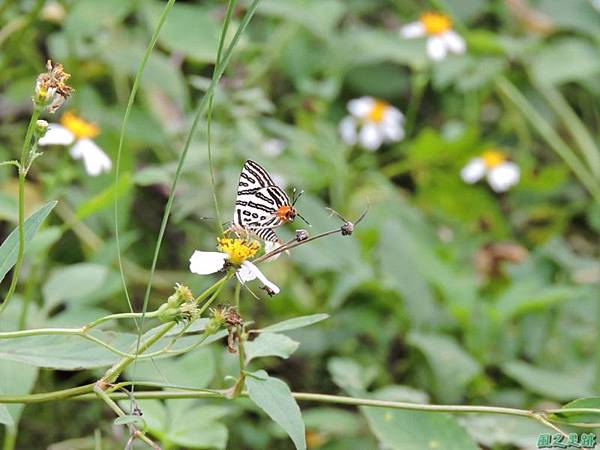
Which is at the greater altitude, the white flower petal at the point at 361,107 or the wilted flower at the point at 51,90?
the wilted flower at the point at 51,90

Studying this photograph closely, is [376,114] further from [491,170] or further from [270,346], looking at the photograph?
[270,346]

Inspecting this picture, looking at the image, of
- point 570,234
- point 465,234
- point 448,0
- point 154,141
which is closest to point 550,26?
point 448,0

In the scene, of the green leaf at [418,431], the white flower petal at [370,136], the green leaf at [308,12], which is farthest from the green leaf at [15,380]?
the white flower petal at [370,136]

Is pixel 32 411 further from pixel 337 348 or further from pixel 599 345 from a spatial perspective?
pixel 599 345

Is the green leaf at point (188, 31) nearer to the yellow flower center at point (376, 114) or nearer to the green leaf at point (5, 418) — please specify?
the yellow flower center at point (376, 114)

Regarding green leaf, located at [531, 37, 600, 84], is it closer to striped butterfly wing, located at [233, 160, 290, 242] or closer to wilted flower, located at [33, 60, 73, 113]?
striped butterfly wing, located at [233, 160, 290, 242]

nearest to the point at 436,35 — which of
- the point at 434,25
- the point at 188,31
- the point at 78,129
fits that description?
the point at 434,25

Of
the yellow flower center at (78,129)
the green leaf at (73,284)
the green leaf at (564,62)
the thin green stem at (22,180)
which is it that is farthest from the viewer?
the green leaf at (564,62)
